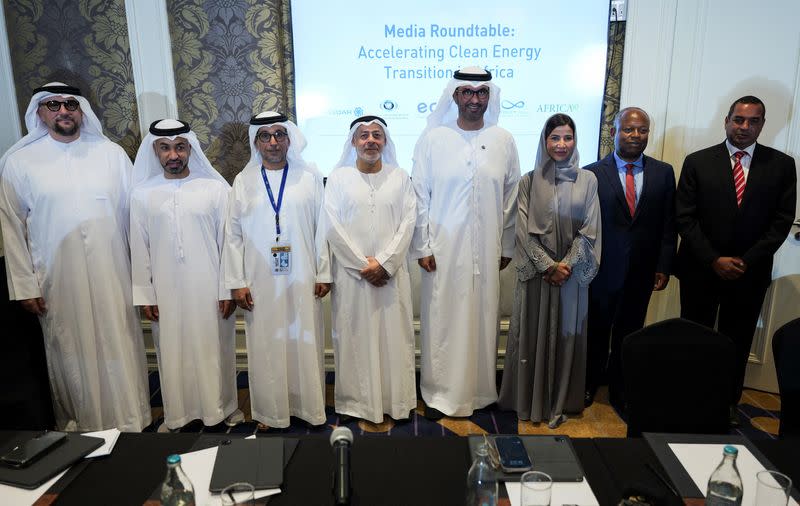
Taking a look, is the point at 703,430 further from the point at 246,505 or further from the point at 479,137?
the point at 479,137

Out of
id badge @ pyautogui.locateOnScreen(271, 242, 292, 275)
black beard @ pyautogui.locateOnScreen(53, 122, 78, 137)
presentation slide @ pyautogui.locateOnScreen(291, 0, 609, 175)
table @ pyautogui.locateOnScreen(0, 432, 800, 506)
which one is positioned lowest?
table @ pyautogui.locateOnScreen(0, 432, 800, 506)

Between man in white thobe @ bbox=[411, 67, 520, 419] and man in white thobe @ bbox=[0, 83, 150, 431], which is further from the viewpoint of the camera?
man in white thobe @ bbox=[411, 67, 520, 419]

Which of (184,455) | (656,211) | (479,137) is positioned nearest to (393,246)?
(479,137)

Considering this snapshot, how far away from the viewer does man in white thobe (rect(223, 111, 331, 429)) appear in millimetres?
3020

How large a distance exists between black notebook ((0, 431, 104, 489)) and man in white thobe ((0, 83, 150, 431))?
1.53 meters

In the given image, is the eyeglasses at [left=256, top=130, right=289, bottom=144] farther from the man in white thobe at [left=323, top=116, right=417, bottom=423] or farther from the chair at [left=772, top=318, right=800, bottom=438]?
the chair at [left=772, top=318, right=800, bottom=438]

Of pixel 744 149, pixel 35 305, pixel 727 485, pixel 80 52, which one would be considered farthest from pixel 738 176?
pixel 80 52

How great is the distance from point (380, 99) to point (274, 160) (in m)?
1.04

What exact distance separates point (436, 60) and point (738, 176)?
1973 mm

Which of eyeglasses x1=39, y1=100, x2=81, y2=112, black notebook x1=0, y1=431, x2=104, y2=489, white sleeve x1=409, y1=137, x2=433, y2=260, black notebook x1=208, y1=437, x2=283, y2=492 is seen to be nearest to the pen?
black notebook x1=208, y1=437, x2=283, y2=492

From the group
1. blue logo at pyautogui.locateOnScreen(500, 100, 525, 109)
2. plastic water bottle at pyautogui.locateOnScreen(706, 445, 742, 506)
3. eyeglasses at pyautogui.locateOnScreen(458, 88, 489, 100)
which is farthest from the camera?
blue logo at pyautogui.locateOnScreen(500, 100, 525, 109)

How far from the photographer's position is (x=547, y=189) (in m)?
3.03

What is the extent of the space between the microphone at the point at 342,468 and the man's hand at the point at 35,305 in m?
2.52

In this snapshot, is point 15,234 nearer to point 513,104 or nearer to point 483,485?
point 483,485
